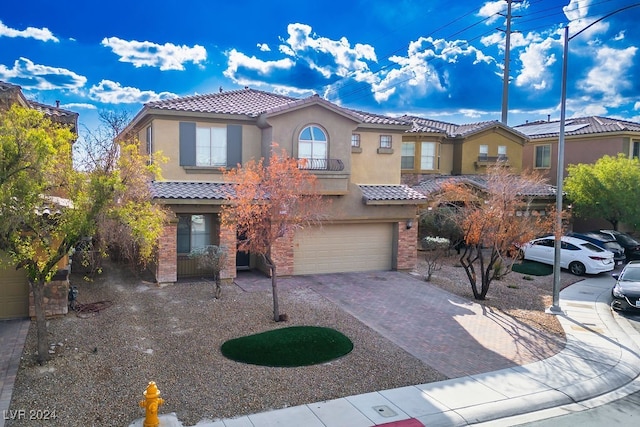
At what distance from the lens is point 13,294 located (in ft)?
41.2

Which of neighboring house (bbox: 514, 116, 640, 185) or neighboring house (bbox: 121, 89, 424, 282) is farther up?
neighboring house (bbox: 514, 116, 640, 185)

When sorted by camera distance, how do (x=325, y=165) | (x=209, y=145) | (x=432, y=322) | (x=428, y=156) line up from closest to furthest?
(x=432, y=322) < (x=209, y=145) < (x=325, y=165) < (x=428, y=156)

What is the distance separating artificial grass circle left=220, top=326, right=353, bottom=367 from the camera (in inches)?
415

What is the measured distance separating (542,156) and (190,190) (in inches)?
1045

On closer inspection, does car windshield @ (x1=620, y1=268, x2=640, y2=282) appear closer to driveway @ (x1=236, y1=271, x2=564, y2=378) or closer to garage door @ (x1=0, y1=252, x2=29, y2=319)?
driveway @ (x1=236, y1=271, x2=564, y2=378)

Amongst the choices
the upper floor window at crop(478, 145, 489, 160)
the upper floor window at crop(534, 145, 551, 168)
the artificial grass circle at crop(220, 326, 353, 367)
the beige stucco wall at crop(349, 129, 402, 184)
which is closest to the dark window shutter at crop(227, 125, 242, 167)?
the beige stucco wall at crop(349, 129, 402, 184)

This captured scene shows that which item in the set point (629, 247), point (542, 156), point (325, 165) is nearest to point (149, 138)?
point (325, 165)

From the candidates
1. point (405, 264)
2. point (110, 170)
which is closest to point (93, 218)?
point (110, 170)

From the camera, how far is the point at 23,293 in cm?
1264

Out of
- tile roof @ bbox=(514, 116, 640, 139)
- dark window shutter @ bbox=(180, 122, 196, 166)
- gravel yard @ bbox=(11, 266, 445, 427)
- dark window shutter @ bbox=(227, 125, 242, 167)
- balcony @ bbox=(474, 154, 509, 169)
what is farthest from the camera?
tile roof @ bbox=(514, 116, 640, 139)

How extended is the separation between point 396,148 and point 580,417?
14450 mm

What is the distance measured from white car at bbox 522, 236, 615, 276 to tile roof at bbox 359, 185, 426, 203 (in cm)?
512

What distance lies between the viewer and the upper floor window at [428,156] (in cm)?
2855

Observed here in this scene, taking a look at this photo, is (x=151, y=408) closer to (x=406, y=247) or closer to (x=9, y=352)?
(x=9, y=352)
